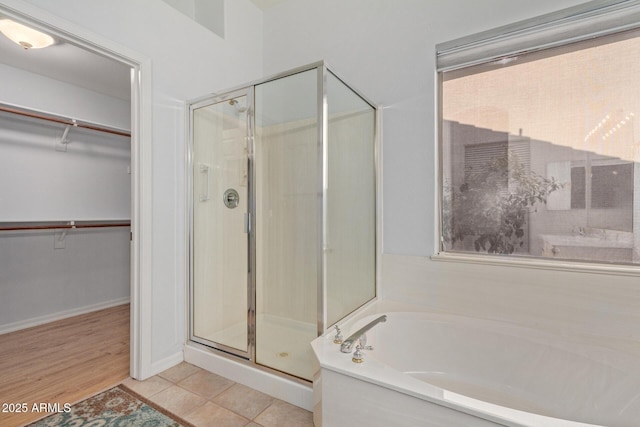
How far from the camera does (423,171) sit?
2143 millimetres

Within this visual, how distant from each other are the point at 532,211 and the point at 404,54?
1.35 meters

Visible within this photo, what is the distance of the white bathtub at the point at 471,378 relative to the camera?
111 centimetres

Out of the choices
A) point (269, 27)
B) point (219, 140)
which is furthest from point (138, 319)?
point (269, 27)

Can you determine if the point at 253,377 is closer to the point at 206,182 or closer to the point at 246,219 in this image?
the point at 246,219

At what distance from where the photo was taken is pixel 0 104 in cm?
259

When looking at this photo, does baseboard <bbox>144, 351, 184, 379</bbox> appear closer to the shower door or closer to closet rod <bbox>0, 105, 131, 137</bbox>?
the shower door

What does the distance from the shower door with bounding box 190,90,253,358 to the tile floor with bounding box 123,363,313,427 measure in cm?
25

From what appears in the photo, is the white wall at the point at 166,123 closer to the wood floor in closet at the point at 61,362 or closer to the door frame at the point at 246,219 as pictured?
the door frame at the point at 246,219

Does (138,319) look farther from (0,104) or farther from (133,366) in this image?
(0,104)

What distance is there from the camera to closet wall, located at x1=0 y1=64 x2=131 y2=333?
277cm

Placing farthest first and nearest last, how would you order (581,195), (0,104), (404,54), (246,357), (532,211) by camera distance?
(0,104)
(404,54)
(246,357)
(532,211)
(581,195)

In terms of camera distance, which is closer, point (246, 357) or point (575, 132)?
point (575, 132)

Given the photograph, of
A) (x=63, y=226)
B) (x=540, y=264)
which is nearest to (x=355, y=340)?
(x=540, y=264)

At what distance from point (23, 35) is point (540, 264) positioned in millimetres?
3479
